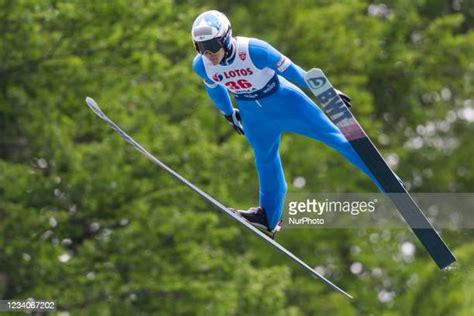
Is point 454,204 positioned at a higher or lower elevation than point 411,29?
lower

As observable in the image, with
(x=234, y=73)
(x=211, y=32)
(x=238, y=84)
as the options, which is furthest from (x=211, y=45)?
(x=238, y=84)

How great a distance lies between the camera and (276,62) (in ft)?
31.6

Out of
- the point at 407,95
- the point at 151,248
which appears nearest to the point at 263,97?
the point at 151,248

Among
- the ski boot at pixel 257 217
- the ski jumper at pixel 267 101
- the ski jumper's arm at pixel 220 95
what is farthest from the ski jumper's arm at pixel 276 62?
the ski boot at pixel 257 217

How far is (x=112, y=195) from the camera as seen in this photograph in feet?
61.5

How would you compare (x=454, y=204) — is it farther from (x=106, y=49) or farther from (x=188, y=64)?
(x=106, y=49)

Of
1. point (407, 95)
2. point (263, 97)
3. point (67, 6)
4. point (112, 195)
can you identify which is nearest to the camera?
point (263, 97)

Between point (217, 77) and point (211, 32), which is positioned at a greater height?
point (211, 32)

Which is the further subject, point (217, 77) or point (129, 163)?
point (129, 163)

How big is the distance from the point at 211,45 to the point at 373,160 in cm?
141

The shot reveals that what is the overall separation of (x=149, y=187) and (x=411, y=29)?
7.64 metres

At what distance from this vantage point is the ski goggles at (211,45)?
9562mm

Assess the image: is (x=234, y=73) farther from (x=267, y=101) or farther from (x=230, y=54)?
(x=267, y=101)

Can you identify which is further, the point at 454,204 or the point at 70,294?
the point at 454,204
